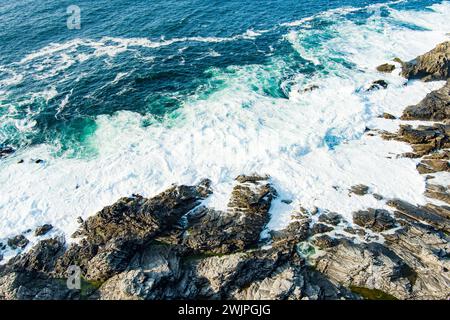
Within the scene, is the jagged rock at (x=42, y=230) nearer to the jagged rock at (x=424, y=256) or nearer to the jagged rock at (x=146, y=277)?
the jagged rock at (x=146, y=277)

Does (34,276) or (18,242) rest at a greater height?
(18,242)

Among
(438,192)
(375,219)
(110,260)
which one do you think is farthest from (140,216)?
(438,192)

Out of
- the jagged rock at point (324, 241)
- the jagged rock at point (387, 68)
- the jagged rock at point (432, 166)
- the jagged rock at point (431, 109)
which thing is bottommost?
the jagged rock at point (324, 241)

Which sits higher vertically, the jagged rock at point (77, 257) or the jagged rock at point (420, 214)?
the jagged rock at point (420, 214)

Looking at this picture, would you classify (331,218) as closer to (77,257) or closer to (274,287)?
(274,287)

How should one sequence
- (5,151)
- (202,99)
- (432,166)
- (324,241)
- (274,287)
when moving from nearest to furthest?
(274,287) → (324,241) → (432,166) → (5,151) → (202,99)

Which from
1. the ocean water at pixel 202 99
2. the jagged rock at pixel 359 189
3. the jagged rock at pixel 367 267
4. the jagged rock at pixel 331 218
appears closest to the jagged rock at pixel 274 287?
the jagged rock at pixel 367 267

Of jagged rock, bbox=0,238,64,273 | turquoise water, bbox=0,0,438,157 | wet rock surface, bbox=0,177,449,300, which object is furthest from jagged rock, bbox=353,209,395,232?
jagged rock, bbox=0,238,64,273
